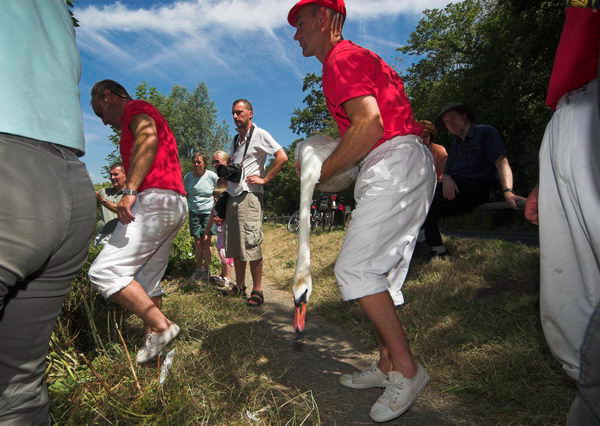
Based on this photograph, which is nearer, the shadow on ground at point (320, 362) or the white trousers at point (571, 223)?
the white trousers at point (571, 223)

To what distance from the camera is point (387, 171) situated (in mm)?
2115

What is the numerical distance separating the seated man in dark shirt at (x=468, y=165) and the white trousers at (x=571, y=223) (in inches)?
114

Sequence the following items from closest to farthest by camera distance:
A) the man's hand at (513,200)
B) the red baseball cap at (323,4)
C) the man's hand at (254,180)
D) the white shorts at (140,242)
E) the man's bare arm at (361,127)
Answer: the man's bare arm at (361,127) < the red baseball cap at (323,4) < the white shorts at (140,242) < the man's hand at (513,200) < the man's hand at (254,180)

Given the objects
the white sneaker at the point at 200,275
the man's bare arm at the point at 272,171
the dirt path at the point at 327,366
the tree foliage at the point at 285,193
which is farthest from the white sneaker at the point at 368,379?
the tree foliage at the point at 285,193

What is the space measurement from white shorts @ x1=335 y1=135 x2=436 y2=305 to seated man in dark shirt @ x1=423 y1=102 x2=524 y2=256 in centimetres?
228

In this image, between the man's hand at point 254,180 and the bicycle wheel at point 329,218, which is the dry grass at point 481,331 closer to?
the man's hand at point 254,180

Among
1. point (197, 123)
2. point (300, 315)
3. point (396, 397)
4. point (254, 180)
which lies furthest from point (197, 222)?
point (197, 123)

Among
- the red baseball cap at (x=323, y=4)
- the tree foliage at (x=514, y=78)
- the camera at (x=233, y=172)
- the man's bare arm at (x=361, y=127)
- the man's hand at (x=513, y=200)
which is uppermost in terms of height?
the tree foliage at (x=514, y=78)

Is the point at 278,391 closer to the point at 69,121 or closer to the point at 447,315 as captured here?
the point at 447,315

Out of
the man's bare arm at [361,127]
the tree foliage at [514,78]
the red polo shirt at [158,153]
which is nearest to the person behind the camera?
the man's bare arm at [361,127]

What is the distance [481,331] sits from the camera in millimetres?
2994

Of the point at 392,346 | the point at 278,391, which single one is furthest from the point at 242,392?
the point at 392,346

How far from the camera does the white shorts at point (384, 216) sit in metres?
2.07

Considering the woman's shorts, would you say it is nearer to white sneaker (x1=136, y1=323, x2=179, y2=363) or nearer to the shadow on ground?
the shadow on ground
